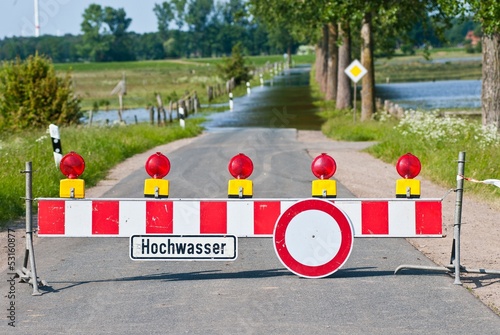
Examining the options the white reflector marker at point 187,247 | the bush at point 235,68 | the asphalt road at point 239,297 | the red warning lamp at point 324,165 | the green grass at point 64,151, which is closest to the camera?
the asphalt road at point 239,297

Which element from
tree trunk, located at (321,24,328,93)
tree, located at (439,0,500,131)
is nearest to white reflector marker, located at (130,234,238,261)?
tree, located at (439,0,500,131)

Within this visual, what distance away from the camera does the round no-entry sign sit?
8.52 m

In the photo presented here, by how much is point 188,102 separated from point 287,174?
32326 millimetres

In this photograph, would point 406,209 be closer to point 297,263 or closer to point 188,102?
point 297,263

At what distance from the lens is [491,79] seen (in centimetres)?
2333

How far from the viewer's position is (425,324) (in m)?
7.05

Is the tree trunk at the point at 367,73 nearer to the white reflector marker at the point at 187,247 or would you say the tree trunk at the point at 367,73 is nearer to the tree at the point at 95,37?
the white reflector marker at the point at 187,247

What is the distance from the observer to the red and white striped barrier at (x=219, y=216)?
28.3 feet

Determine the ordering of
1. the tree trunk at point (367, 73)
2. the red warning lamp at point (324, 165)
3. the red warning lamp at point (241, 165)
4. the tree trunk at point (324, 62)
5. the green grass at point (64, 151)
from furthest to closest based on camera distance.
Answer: the tree trunk at point (324, 62) < the tree trunk at point (367, 73) < the green grass at point (64, 151) < the red warning lamp at point (241, 165) < the red warning lamp at point (324, 165)

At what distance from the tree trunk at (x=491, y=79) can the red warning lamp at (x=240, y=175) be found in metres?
15.4

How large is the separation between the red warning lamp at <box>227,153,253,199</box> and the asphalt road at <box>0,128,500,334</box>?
2.45ft

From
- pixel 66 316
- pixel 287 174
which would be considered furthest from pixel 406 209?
pixel 287 174

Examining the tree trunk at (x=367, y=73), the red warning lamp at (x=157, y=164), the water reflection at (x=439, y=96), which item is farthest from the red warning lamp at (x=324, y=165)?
the water reflection at (x=439, y=96)

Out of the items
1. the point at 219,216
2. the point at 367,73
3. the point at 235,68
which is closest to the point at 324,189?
the point at 219,216
